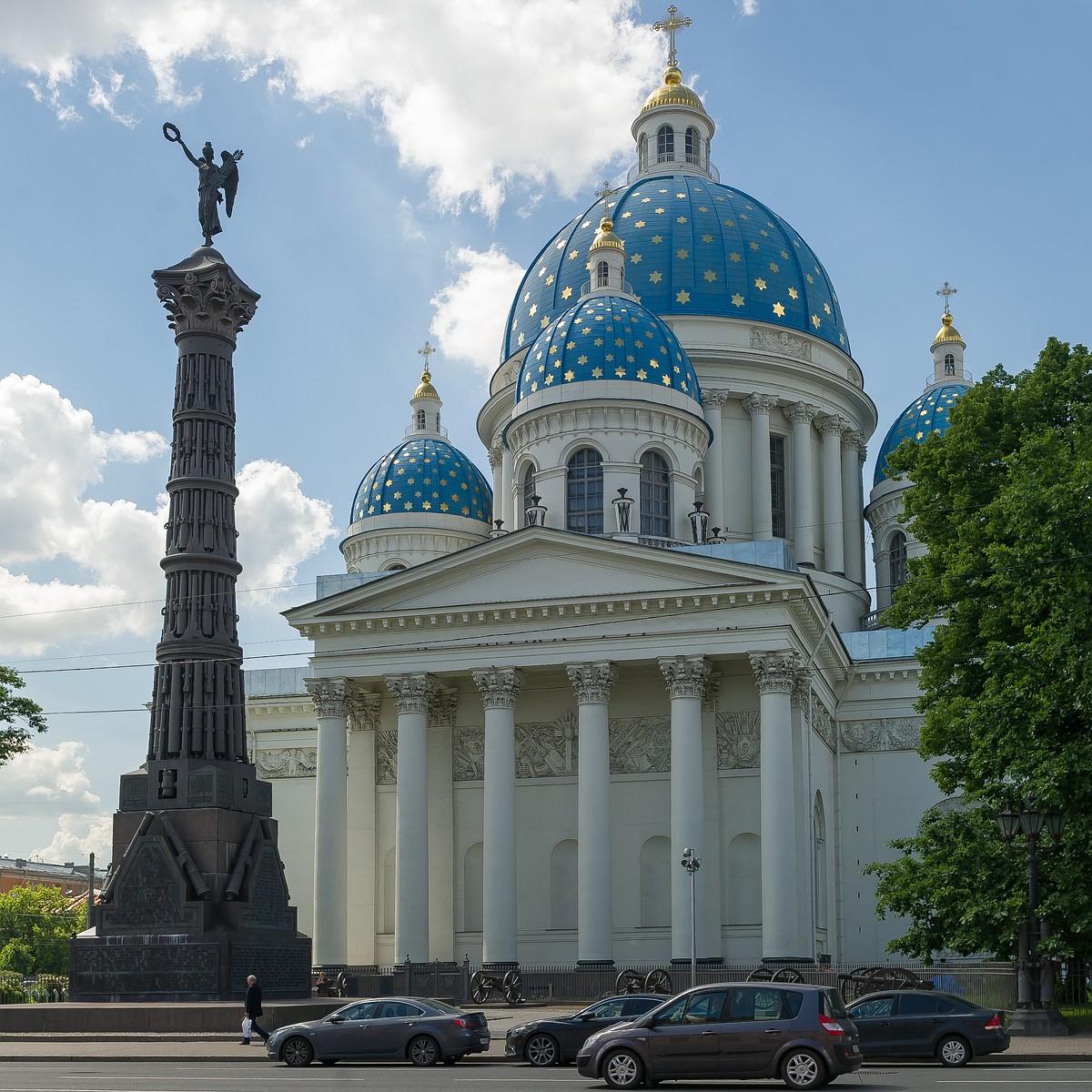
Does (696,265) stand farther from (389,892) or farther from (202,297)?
(202,297)

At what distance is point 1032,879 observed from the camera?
26672 millimetres

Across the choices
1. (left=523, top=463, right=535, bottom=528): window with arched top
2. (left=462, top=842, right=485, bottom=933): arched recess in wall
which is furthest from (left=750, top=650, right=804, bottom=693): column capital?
(left=523, top=463, right=535, bottom=528): window with arched top

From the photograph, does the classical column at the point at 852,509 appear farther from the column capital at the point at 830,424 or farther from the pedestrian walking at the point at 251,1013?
the pedestrian walking at the point at 251,1013

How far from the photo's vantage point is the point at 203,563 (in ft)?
96.7

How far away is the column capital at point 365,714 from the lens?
153ft

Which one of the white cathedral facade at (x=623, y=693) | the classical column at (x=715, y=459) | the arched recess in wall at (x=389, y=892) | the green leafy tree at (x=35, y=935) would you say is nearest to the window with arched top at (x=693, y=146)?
the white cathedral facade at (x=623, y=693)

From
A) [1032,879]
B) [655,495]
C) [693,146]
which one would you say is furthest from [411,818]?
[693,146]

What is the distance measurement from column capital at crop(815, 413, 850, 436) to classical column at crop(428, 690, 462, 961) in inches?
807

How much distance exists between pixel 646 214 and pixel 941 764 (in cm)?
3350

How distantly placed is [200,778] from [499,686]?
15092 mm

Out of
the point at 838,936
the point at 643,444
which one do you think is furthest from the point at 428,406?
the point at 838,936

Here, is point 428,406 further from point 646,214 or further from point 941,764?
point 941,764

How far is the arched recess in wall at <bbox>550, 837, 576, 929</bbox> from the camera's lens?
44562 millimetres

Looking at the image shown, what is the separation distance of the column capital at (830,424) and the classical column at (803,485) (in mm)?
569
